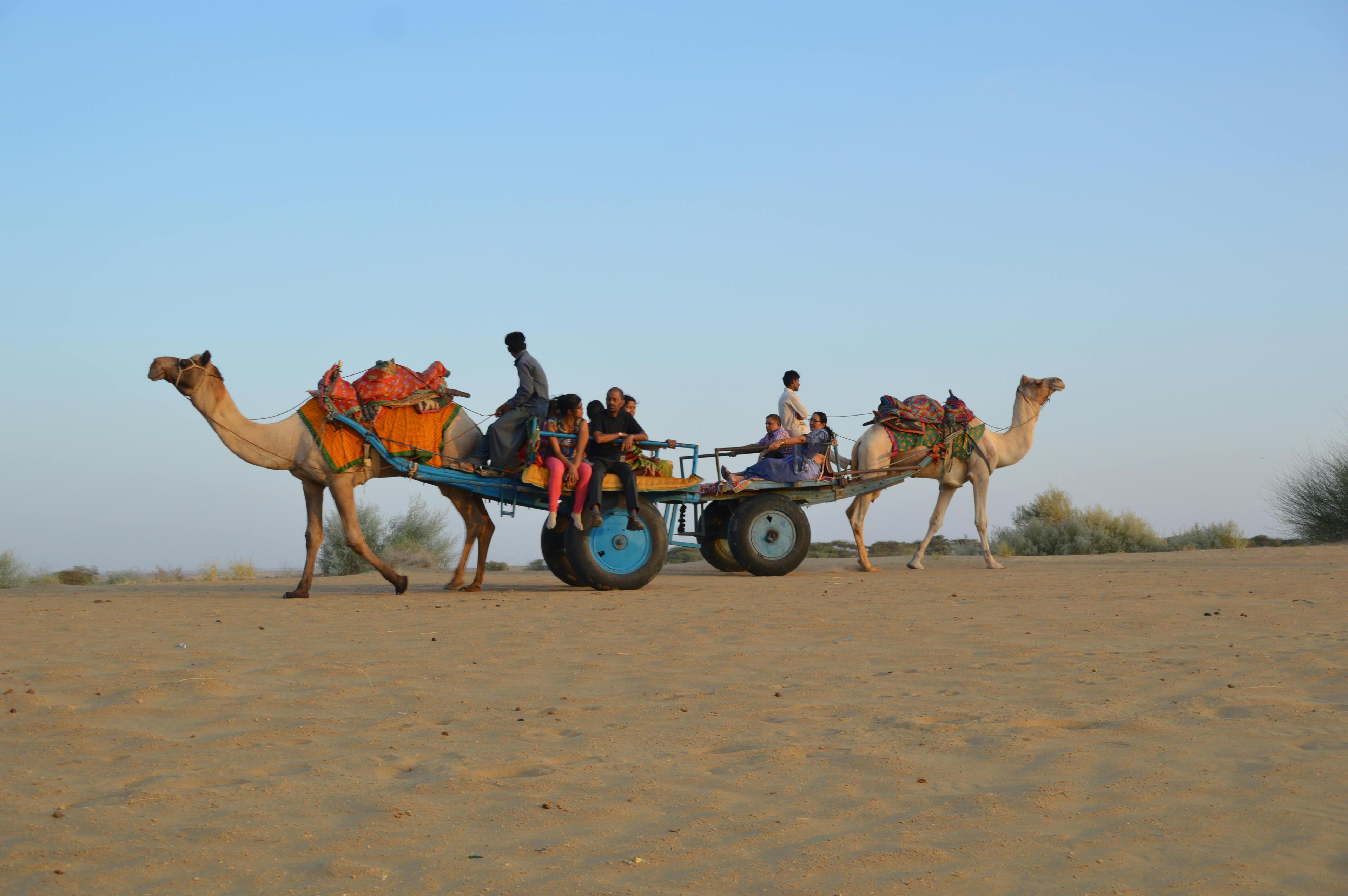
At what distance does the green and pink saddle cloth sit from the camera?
1514cm

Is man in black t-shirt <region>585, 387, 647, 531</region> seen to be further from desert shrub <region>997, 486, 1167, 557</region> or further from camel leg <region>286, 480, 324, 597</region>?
desert shrub <region>997, 486, 1167, 557</region>

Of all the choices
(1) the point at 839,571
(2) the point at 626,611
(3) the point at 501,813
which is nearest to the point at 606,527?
(2) the point at 626,611

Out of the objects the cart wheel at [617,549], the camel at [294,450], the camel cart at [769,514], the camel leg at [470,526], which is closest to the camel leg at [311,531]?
the camel at [294,450]

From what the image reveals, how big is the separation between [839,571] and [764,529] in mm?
→ 2144

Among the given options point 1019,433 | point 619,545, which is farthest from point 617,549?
point 1019,433

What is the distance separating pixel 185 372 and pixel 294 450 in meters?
1.32

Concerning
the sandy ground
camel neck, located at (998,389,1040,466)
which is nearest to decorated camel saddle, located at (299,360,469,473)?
the sandy ground

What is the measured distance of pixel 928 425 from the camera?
15227 millimetres

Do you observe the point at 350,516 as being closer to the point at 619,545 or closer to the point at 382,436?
the point at 382,436

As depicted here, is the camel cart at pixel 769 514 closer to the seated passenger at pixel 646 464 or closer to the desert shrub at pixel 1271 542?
the seated passenger at pixel 646 464

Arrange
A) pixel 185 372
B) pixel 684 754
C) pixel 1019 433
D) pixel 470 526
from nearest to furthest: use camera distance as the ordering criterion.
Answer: pixel 684 754, pixel 185 372, pixel 470 526, pixel 1019 433

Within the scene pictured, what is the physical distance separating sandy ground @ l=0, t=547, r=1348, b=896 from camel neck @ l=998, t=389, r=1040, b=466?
6451 millimetres

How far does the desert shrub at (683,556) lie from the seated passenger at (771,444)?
21.8ft

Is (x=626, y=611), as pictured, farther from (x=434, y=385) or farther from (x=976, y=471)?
(x=976, y=471)
